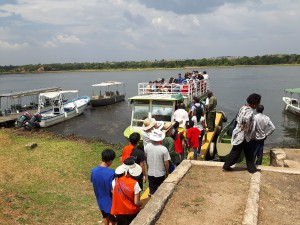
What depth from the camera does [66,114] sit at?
95.7 ft

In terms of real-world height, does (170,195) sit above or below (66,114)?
above

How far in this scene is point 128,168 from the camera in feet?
15.1

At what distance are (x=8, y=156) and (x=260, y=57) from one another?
4940 inches

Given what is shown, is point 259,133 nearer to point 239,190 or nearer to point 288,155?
point 239,190

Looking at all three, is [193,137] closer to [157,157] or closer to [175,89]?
[157,157]

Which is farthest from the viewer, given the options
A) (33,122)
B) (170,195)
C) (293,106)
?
(293,106)

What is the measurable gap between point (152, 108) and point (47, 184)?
4961mm

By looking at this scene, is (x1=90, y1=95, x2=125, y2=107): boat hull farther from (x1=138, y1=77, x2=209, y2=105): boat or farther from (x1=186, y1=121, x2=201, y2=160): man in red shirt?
(x1=186, y1=121, x2=201, y2=160): man in red shirt

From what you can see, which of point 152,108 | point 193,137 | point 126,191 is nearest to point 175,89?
point 152,108

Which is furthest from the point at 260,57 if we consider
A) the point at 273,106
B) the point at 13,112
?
the point at 13,112

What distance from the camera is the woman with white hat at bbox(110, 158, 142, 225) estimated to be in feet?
15.0

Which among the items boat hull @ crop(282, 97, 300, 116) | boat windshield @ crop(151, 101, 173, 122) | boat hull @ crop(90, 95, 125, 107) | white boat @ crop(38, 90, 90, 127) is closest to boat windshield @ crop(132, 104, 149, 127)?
boat windshield @ crop(151, 101, 173, 122)

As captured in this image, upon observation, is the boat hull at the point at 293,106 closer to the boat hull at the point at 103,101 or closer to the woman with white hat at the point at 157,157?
the boat hull at the point at 103,101

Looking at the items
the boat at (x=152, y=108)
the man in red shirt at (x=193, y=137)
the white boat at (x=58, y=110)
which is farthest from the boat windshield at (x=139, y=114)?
the white boat at (x=58, y=110)
